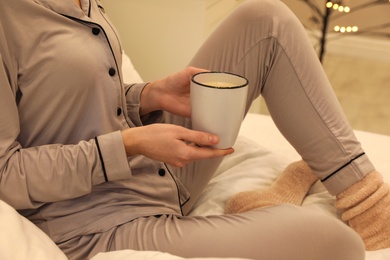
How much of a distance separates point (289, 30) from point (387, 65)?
2408 mm

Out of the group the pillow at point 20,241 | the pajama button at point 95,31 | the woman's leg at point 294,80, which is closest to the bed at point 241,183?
the pillow at point 20,241

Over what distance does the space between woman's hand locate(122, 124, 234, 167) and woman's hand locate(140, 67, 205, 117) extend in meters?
0.20

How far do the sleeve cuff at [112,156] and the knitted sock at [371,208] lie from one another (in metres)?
0.50

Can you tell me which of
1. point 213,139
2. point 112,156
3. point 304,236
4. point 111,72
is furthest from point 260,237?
point 111,72

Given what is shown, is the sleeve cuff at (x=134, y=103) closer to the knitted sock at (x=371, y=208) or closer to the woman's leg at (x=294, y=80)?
the woman's leg at (x=294, y=80)

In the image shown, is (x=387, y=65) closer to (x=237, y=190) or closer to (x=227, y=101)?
(x=237, y=190)

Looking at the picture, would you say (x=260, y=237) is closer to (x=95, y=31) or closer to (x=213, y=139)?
Answer: (x=213, y=139)

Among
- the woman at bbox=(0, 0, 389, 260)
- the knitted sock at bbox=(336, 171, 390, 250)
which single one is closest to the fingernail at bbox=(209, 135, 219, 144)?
the woman at bbox=(0, 0, 389, 260)

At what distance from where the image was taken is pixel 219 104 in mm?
719

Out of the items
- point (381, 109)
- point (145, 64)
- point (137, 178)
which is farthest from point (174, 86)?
point (381, 109)

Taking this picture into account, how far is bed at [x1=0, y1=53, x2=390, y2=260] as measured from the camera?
2.20 ft

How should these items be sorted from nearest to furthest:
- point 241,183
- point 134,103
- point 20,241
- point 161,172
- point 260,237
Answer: point 20,241
point 260,237
point 161,172
point 134,103
point 241,183

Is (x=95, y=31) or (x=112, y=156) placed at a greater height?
(x=95, y=31)

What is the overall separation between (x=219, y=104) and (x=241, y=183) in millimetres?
526
